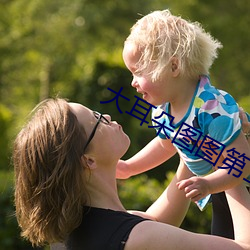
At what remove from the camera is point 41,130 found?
279 centimetres

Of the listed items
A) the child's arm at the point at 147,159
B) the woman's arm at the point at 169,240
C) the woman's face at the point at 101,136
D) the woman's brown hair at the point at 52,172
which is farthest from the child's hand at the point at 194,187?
the child's arm at the point at 147,159

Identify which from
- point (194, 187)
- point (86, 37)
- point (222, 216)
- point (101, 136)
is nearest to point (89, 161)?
point (101, 136)

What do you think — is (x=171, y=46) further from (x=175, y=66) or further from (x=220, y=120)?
(x=220, y=120)

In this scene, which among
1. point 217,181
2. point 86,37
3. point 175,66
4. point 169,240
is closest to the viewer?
point 169,240

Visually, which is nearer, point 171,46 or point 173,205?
point 171,46

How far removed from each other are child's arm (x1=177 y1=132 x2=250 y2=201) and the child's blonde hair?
38cm

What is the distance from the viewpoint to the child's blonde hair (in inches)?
116

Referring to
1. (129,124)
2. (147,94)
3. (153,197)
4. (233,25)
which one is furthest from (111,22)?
(147,94)

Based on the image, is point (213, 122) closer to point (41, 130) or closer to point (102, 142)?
point (102, 142)

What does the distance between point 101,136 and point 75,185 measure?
0.22m

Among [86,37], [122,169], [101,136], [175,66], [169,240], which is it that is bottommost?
[86,37]

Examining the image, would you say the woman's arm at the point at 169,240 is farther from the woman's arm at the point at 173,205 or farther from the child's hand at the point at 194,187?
the woman's arm at the point at 173,205

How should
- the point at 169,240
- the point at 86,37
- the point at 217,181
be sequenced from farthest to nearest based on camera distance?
the point at 86,37
the point at 217,181
the point at 169,240

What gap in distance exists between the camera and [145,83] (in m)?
A: 3.00
